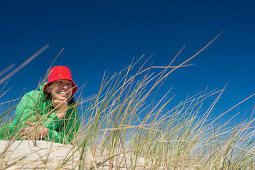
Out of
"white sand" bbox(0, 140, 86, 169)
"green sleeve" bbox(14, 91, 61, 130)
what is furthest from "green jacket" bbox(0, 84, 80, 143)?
"white sand" bbox(0, 140, 86, 169)

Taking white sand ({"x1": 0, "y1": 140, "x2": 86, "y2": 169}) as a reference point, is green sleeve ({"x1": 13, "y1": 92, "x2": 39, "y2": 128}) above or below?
above

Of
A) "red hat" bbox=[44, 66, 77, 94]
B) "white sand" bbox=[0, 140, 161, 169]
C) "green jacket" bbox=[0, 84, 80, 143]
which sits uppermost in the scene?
"red hat" bbox=[44, 66, 77, 94]

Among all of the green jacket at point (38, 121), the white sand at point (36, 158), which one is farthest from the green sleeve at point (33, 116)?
the white sand at point (36, 158)

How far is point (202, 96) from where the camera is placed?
7.62 ft

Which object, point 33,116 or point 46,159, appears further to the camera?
point 33,116

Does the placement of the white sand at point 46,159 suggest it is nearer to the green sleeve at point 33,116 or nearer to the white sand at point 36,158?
the white sand at point 36,158

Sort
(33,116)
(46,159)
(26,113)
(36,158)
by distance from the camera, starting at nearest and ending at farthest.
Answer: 1. (46,159)
2. (36,158)
3. (33,116)
4. (26,113)

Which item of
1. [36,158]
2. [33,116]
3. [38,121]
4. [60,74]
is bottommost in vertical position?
[36,158]

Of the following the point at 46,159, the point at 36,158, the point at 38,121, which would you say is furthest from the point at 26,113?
the point at 46,159

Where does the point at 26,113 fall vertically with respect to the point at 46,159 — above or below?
above

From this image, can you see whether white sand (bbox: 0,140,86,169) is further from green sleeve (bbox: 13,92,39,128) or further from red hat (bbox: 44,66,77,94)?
red hat (bbox: 44,66,77,94)

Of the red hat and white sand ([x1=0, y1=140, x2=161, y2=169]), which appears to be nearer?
white sand ([x1=0, y1=140, x2=161, y2=169])

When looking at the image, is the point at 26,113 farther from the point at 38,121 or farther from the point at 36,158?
the point at 36,158

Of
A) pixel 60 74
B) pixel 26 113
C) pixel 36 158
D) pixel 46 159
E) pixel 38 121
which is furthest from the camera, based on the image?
pixel 60 74
